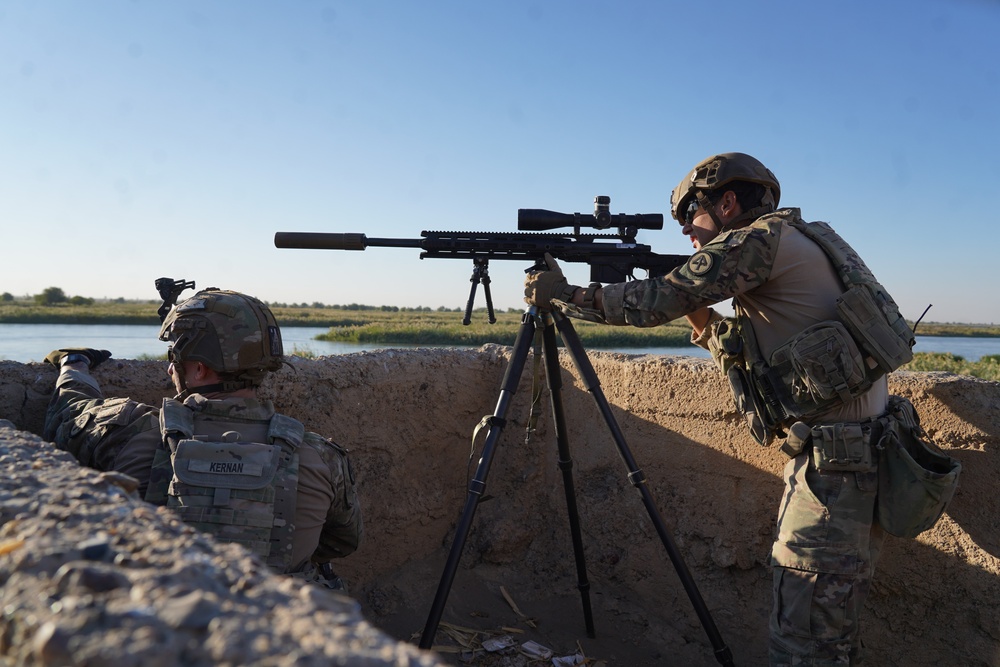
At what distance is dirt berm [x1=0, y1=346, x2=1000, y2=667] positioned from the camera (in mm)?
3102

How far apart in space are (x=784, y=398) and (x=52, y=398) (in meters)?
2.82

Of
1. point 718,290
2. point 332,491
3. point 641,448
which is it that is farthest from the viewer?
point 641,448

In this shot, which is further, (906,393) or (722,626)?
(722,626)

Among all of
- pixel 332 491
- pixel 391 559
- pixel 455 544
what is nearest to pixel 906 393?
pixel 455 544

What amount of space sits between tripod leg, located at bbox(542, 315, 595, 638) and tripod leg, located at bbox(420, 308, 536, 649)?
15 centimetres

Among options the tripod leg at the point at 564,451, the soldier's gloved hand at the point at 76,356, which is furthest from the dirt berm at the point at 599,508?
the tripod leg at the point at 564,451

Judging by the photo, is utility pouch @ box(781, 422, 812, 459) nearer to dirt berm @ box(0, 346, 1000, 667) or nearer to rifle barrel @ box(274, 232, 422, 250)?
dirt berm @ box(0, 346, 1000, 667)

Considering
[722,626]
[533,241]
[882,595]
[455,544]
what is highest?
[533,241]

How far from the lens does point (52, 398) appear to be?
2961mm

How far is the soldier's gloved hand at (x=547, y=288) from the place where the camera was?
128 inches

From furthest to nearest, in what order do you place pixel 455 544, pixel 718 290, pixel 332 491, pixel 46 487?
pixel 455 544
pixel 718 290
pixel 332 491
pixel 46 487

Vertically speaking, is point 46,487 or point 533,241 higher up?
point 533,241

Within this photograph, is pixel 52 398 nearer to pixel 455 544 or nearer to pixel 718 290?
pixel 455 544

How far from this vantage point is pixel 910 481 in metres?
2.65
